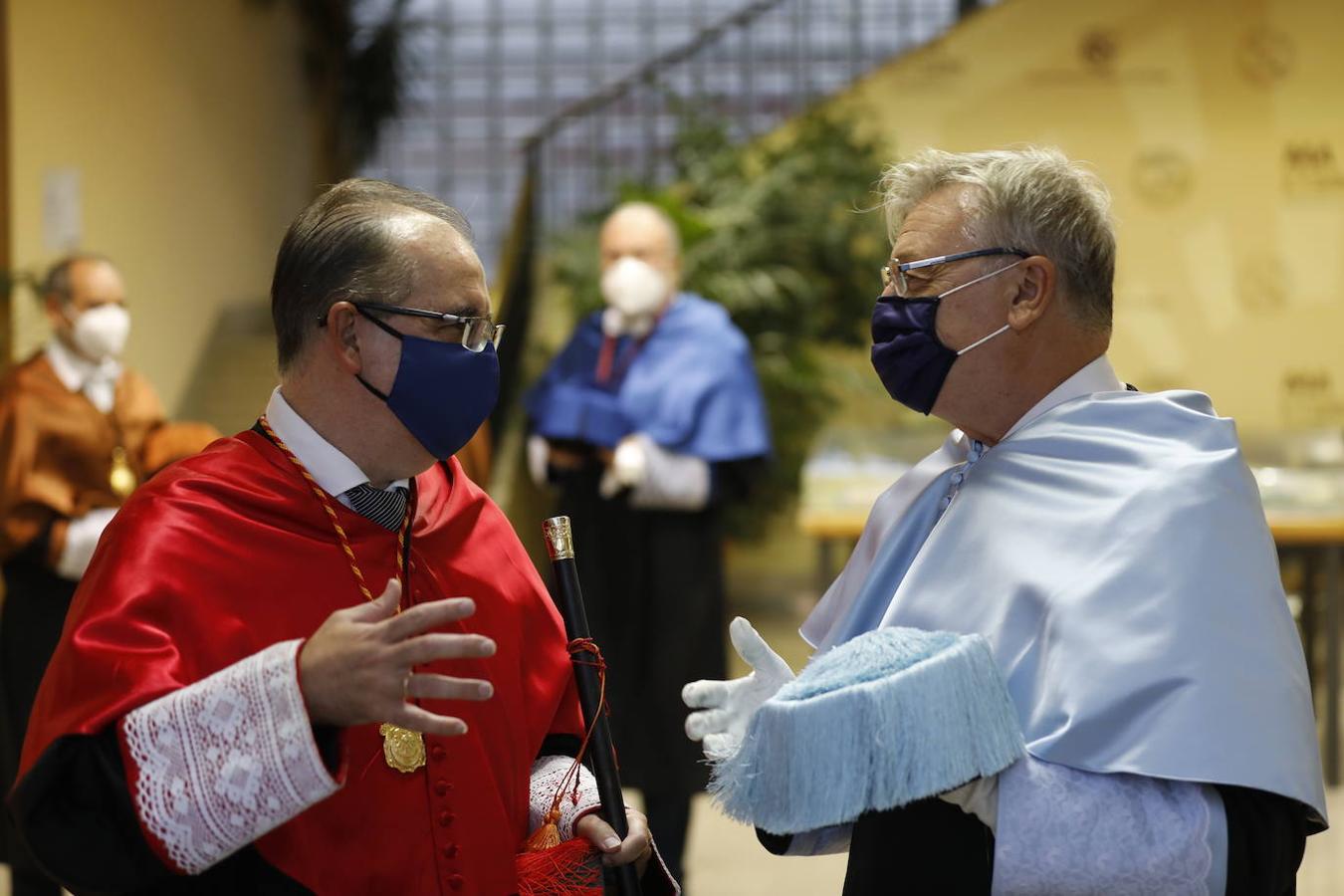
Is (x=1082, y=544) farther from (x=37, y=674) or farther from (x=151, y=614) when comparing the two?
(x=37, y=674)

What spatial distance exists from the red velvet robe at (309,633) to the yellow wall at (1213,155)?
27.7 feet

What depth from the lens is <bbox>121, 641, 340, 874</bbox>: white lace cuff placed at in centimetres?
160

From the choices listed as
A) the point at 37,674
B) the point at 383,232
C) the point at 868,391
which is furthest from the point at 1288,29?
the point at 383,232

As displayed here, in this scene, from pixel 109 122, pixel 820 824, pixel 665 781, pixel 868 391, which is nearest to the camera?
pixel 820 824

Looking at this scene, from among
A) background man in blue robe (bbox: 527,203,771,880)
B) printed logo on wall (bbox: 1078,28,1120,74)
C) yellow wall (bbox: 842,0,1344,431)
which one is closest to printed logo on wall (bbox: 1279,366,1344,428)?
yellow wall (bbox: 842,0,1344,431)

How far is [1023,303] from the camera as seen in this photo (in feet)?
6.68

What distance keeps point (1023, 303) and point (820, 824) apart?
74 centimetres

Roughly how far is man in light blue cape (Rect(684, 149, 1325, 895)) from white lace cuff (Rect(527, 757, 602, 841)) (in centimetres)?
18

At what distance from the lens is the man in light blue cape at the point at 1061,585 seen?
68.6 inches

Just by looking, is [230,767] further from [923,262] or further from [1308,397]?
[1308,397]

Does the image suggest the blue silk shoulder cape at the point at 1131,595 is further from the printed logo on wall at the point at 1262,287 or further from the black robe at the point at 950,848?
the printed logo on wall at the point at 1262,287

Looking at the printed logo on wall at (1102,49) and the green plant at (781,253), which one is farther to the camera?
the printed logo on wall at (1102,49)

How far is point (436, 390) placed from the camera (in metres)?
1.96

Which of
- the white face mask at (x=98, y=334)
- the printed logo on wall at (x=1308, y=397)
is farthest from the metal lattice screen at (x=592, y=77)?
the white face mask at (x=98, y=334)
